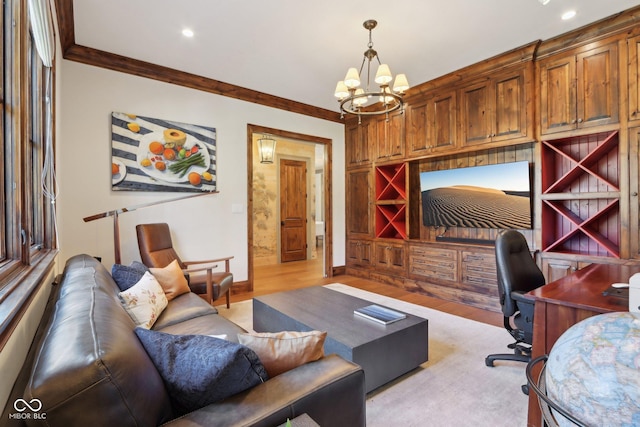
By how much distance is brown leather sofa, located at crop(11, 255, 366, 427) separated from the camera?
70cm

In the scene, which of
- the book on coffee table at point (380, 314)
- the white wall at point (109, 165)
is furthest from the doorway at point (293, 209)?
the book on coffee table at point (380, 314)

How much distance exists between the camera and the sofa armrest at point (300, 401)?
0.90 metres

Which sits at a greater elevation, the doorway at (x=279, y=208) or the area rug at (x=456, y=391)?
the doorway at (x=279, y=208)

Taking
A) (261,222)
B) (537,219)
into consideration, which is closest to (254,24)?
(537,219)

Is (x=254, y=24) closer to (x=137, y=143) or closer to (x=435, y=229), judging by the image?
(x=137, y=143)

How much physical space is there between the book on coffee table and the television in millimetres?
2174

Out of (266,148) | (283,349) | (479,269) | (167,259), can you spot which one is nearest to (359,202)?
(266,148)

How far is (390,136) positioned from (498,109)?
157cm

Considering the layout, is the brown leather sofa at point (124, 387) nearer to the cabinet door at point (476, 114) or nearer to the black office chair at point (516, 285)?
the black office chair at point (516, 285)

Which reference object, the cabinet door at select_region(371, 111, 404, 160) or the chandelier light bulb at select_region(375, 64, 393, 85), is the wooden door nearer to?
the cabinet door at select_region(371, 111, 404, 160)

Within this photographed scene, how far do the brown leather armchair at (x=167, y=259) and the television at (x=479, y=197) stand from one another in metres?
2.92

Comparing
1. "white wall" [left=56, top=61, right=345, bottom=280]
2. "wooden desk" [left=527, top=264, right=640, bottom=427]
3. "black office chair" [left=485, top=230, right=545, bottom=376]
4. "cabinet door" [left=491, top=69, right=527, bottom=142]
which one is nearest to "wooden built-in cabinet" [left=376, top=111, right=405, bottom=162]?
"cabinet door" [left=491, top=69, right=527, bottom=142]

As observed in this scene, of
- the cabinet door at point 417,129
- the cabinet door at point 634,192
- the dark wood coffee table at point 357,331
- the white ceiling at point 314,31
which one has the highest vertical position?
the white ceiling at point 314,31

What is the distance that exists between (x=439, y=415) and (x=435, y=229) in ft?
10.3
